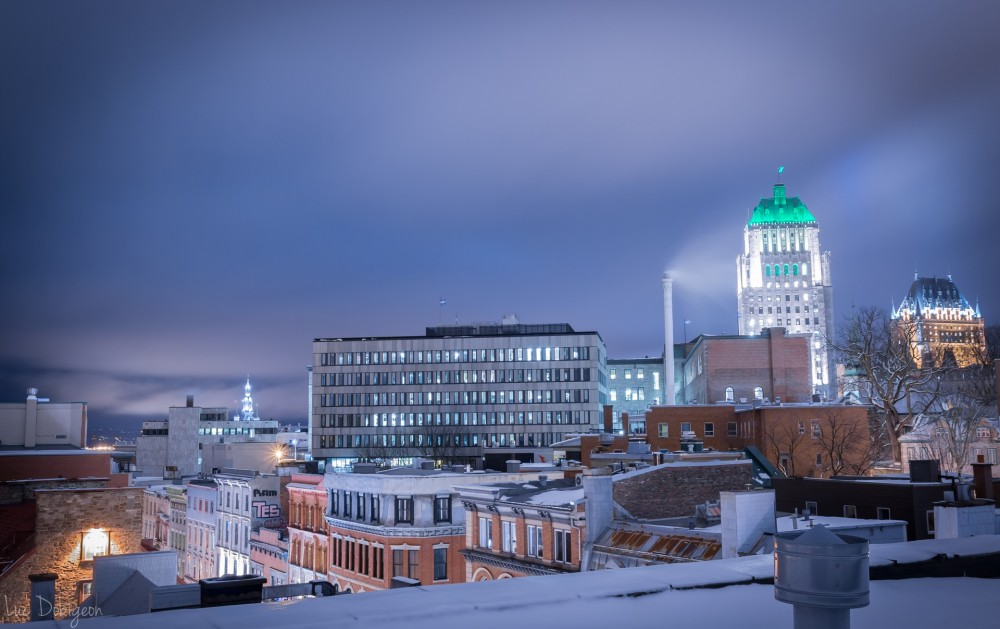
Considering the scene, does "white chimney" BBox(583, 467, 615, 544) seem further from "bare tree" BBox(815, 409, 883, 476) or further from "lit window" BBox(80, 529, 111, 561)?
"bare tree" BBox(815, 409, 883, 476)

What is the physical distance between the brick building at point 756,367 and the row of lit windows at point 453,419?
107 feet

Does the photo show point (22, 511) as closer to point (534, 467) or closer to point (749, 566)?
point (534, 467)

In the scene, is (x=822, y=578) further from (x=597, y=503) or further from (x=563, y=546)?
(x=563, y=546)

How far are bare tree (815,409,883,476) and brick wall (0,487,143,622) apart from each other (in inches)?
2268

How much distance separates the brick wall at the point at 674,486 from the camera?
40844mm

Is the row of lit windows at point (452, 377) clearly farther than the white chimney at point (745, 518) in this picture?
Yes

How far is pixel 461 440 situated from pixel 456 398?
7.07 metres

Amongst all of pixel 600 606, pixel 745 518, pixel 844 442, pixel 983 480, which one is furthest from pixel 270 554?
pixel 600 606

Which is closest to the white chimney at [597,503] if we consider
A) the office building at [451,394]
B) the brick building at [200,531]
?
the brick building at [200,531]

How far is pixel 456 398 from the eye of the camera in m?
146

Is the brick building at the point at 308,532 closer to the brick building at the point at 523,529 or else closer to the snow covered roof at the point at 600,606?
the brick building at the point at 523,529

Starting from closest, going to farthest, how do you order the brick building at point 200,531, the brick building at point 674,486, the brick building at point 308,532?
the brick building at point 674,486
the brick building at point 308,532
the brick building at point 200,531

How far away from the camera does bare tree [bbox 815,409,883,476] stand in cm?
7456

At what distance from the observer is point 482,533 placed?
45.2 m
